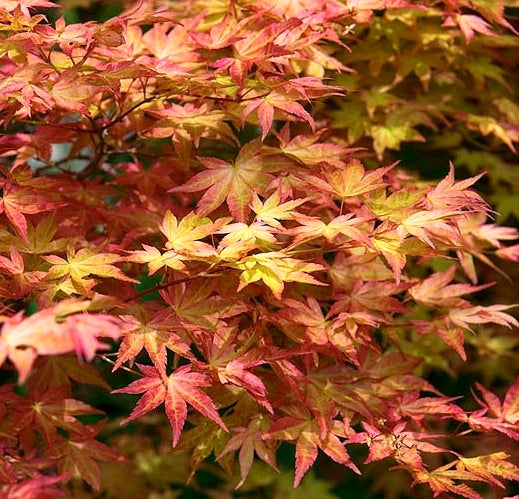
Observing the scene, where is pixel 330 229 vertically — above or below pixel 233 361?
above

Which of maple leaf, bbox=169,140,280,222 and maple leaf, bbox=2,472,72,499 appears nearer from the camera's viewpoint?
maple leaf, bbox=2,472,72,499

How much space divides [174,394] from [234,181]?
48 centimetres

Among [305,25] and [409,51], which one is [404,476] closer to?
[409,51]

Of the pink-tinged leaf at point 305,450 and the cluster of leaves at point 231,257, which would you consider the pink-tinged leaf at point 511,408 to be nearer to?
the cluster of leaves at point 231,257

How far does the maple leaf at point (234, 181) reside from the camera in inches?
65.2

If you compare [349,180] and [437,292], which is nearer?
[349,180]

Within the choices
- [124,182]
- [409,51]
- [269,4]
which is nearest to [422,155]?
[409,51]

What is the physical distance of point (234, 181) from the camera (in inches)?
66.3

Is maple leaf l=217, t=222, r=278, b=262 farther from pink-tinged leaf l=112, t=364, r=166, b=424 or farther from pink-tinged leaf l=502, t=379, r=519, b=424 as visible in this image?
pink-tinged leaf l=502, t=379, r=519, b=424

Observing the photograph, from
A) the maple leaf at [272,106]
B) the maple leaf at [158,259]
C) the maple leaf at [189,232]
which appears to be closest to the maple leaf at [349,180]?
the maple leaf at [272,106]

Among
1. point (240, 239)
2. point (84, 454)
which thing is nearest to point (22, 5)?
point (240, 239)

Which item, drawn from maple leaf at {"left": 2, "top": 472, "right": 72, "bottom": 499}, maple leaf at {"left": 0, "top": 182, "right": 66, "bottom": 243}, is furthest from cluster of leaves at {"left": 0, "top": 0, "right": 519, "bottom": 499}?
maple leaf at {"left": 2, "top": 472, "right": 72, "bottom": 499}

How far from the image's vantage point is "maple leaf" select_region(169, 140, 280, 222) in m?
1.66

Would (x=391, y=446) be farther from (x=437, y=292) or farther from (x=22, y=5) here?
(x=22, y=5)
